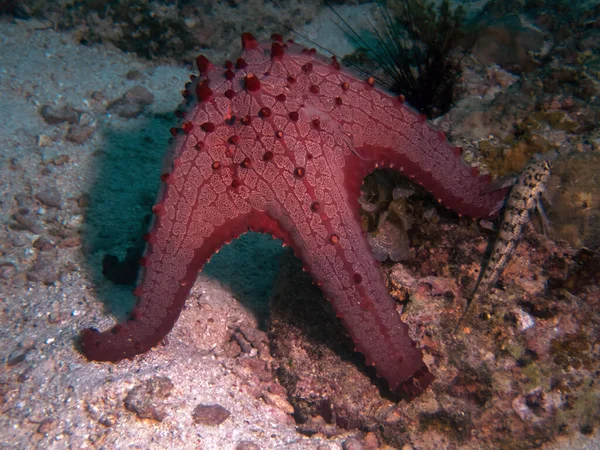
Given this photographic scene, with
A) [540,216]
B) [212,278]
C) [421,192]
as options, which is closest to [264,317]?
[212,278]

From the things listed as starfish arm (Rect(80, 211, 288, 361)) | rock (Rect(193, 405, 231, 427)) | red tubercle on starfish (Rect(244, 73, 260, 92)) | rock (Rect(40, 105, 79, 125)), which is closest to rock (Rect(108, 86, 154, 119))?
rock (Rect(40, 105, 79, 125))

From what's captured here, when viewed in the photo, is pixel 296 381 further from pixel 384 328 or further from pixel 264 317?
pixel 384 328

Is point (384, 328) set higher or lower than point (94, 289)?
higher

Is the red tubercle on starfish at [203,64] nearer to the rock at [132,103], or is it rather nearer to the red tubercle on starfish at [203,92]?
the red tubercle on starfish at [203,92]

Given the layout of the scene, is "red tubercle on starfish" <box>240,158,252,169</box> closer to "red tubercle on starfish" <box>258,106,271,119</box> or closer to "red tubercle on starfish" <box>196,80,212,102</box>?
"red tubercle on starfish" <box>258,106,271,119</box>

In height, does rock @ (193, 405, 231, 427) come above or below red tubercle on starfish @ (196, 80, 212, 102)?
below

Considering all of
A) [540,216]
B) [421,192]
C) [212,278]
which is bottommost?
[212,278]

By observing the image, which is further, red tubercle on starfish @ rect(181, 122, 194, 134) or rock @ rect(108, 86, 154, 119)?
rock @ rect(108, 86, 154, 119)

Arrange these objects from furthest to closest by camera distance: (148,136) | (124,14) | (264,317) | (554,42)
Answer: (124,14) < (148,136) < (554,42) < (264,317)

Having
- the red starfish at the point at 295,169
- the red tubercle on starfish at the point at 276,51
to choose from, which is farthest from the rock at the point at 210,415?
the red tubercle on starfish at the point at 276,51
